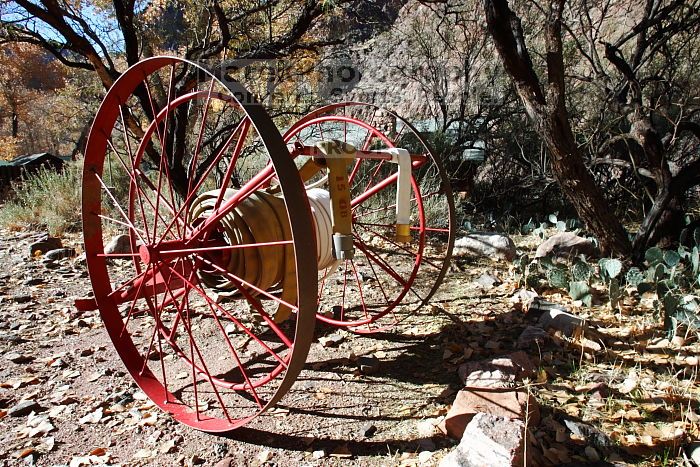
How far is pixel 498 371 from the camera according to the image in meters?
2.02

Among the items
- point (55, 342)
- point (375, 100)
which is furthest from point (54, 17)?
point (375, 100)

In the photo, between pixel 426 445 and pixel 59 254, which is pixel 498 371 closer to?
pixel 426 445

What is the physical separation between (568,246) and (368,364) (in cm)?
231

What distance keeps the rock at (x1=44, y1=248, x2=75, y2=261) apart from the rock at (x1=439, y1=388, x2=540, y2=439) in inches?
153

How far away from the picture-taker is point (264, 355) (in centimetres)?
251

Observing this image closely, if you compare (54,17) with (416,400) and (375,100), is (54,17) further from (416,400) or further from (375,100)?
(375,100)

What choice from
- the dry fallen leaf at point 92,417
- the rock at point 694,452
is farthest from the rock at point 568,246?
the dry fallen leaf at point 92,417

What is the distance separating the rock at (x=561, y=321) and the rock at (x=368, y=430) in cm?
120

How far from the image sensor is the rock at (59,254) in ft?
13.9

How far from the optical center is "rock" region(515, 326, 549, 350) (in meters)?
2.36

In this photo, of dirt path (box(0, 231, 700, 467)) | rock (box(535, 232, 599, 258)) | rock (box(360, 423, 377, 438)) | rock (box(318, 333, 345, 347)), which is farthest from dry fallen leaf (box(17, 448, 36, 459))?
rock (box(535, 232, 599, 258))

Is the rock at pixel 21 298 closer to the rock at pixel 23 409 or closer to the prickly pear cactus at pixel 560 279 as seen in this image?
the rock at pixel 23 409

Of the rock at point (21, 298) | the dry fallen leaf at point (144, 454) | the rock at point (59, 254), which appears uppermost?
the rock at point (59, 254)

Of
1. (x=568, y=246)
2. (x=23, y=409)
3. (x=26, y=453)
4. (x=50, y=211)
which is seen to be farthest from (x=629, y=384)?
(x=50, y=211)
